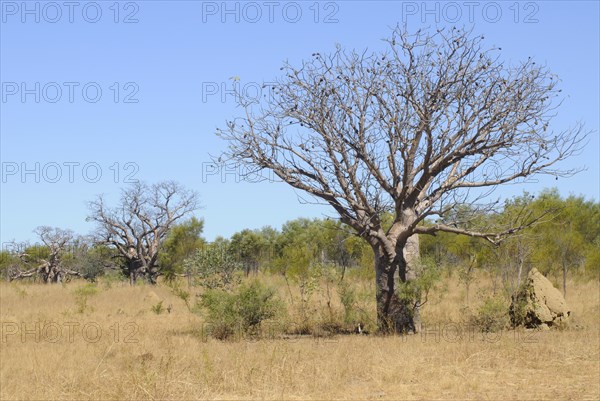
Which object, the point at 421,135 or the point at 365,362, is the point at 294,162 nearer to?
the point at 421,135

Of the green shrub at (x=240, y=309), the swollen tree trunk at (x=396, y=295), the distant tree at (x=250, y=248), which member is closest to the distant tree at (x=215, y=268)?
the green shrub at (x=240, y=309)

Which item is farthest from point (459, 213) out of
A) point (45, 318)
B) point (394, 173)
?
point (45, 318)

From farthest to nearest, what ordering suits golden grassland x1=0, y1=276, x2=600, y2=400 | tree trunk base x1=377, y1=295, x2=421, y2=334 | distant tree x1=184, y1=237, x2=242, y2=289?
distant tree x1=184, y1=237, x2=242, y2=289
tree trunk base x1=377, y1=295, x2=421, y2=334
golden grassland x1=0, y1=276, x2=600, y2=400

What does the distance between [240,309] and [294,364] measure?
5194 mm

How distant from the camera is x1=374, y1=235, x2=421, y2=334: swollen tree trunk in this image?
15.8 metres

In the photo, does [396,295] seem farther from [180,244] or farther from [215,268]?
[180,244]

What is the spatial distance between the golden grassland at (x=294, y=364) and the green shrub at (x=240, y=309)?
49 cm

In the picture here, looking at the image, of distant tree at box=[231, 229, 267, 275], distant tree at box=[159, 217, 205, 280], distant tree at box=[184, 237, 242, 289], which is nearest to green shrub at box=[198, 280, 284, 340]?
distant tree at box=[184, 237, 242, 289]

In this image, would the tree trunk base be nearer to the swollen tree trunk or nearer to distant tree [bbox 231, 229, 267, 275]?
the swollen tree trunk

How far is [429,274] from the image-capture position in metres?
15.4

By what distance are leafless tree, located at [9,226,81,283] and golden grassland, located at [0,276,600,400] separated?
3466cm

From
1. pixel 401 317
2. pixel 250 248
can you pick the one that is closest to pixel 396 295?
pixel 401 317

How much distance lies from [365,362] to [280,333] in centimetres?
545

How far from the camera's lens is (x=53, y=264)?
5075 cm
